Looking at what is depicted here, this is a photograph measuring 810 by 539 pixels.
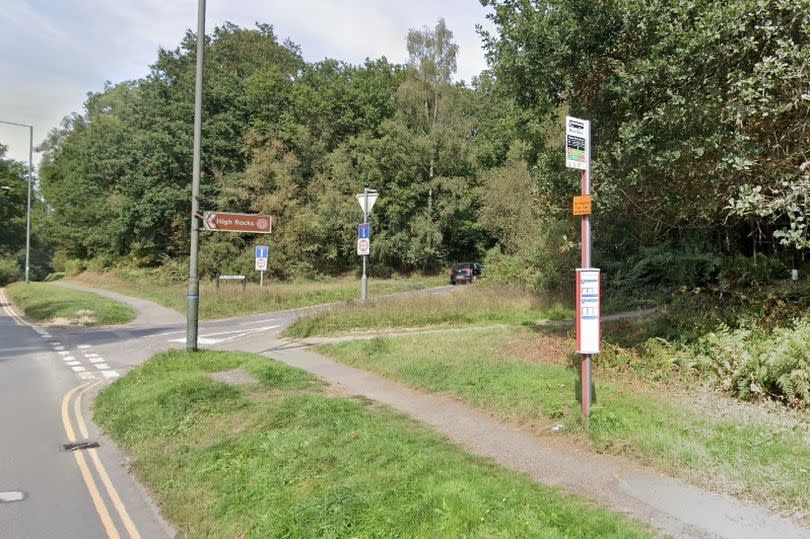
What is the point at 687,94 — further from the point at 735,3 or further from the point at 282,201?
the point at 282,201

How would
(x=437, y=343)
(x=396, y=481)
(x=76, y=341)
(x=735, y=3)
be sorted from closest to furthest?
(x=396, y=481)
(x=735, y=3)
(x=437, y=343)
(x=76, y=341)

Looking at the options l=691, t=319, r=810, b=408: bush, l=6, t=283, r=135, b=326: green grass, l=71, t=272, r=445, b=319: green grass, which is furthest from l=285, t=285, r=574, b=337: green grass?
l=6, t=283, r=135, b=326: green grass

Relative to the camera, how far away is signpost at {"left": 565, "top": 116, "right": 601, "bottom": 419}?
20.6ft

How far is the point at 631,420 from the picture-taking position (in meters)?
6.26

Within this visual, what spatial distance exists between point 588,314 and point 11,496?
246 inches

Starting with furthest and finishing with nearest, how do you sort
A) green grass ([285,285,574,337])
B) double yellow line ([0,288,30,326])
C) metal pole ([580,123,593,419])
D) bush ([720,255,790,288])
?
double yellow line ([0,288,30,326])
green grass ([285,285,574,337])
bush ([720,255,790,288])
metal pole ([580,123,593,419])

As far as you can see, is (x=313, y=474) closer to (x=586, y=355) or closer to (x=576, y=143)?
(x=586, y=355)

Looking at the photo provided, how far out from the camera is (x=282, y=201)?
44719 millimetres

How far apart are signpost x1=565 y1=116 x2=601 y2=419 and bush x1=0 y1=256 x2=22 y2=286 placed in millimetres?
73212

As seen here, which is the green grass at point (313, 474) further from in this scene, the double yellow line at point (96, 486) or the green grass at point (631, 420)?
the green grass at point (631, 420)

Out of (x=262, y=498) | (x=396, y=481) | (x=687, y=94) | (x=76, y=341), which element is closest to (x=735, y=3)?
(x=687, y=94)

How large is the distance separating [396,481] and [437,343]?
283 inches

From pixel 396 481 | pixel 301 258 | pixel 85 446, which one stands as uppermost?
pixel 301 258

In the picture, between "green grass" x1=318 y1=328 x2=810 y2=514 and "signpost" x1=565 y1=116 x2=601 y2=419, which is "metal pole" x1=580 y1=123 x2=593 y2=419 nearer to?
"signpost" x1=565 y1=116 x2=601 y2=419
